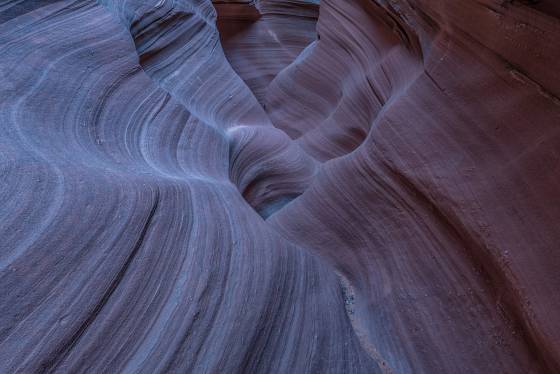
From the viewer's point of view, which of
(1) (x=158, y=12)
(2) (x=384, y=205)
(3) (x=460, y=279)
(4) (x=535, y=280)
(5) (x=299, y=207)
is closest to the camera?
(4) (x=535, y=280)

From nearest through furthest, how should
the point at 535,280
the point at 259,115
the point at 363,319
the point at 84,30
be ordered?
the point at 535,280 → the point at 363,319 → the point at 84,30 → the point at 259,115

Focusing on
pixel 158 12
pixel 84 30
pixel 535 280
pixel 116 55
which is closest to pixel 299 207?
pixel 535 280

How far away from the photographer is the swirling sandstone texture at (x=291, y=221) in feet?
3.03

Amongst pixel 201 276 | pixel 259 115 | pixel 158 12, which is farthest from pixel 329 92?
pixel 201 276

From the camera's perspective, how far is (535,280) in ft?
3.54

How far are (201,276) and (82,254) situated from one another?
0.37 metres

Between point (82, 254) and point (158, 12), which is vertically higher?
point (158, 12)

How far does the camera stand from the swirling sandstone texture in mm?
922

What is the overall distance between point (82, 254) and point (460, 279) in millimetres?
1397

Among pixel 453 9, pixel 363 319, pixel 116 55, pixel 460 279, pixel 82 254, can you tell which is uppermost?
pixel 116 55

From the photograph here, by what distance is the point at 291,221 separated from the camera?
6.75 feet

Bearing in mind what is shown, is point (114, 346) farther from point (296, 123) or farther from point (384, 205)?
point (296, 123)

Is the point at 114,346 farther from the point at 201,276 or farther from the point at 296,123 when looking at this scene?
the point at 296,123

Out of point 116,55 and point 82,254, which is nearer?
point 82,254
